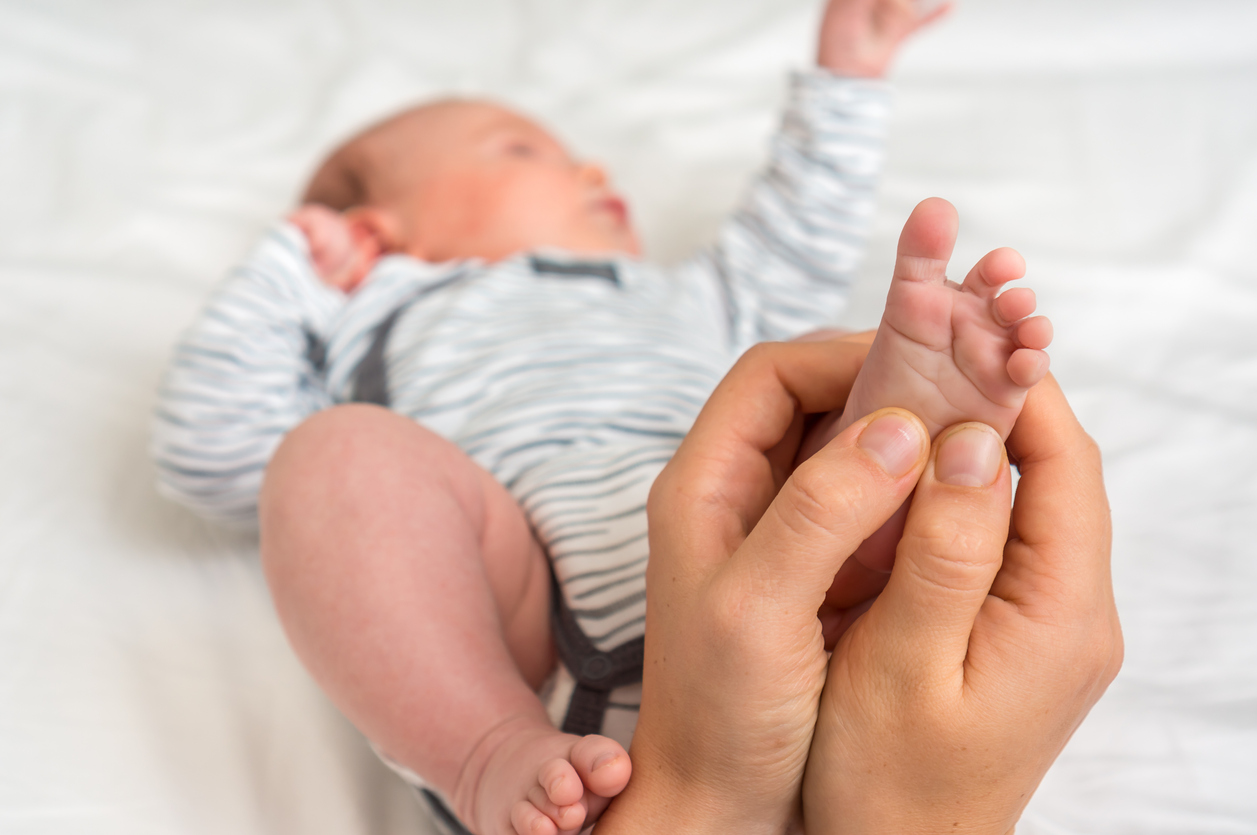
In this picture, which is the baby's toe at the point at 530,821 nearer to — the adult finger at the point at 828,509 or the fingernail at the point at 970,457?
the adult finger at the point at 828,509

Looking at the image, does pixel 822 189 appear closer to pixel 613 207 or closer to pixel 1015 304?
pixel 613 207

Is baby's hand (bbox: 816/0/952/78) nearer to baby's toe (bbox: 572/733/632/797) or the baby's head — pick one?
the baby's head

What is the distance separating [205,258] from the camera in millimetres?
1429

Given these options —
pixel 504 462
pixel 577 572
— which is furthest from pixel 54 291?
pixel 577 572

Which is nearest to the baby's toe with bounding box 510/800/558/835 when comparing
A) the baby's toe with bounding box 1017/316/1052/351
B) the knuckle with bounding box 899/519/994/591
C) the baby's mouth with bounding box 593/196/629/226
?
the knuckle with bounding box 899/519/994/591

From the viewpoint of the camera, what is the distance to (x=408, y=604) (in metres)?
0.67

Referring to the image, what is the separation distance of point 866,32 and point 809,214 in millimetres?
239

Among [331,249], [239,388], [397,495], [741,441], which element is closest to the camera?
[741,441]

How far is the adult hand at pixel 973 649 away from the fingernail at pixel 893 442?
0.02 m

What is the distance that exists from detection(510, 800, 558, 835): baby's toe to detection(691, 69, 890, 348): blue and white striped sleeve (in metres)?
0.81

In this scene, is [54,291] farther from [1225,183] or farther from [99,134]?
[1225,183]

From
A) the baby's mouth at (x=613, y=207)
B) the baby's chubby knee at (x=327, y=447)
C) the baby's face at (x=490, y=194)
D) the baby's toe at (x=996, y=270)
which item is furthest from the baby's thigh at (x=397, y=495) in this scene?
the baby's mouth at (x=613, y=207)

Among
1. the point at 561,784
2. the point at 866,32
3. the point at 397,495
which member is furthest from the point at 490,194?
the point at 561,784

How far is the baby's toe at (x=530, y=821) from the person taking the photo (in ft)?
1.82
